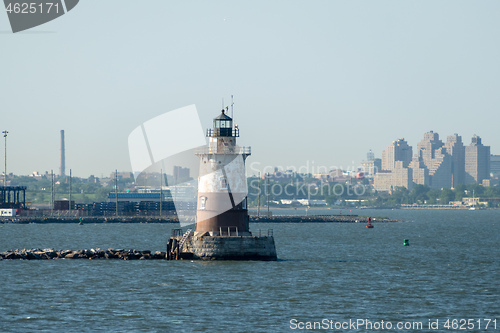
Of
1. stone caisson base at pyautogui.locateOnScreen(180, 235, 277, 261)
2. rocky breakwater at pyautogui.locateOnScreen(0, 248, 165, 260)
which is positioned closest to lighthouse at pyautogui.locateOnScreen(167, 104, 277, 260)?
stone caisson base at pyautogui.locateOnScreen(180, 235, 277, 261)

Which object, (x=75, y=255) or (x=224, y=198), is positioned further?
(x=75, y=255)

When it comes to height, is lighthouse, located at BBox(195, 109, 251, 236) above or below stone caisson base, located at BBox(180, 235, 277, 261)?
above

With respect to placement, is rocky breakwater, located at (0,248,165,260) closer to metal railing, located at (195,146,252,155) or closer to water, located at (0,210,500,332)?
water, located at (0,210,500,332)

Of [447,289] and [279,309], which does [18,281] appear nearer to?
[279,309]

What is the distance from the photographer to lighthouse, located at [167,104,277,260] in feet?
187

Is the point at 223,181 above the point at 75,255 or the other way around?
above

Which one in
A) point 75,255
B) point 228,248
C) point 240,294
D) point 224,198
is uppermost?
point 224,198

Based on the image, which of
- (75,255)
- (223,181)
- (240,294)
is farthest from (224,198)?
(75,255)

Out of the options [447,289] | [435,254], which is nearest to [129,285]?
[447,289]

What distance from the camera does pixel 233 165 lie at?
57188 millimetres

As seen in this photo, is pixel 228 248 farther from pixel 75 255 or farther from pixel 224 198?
pixel 75 255

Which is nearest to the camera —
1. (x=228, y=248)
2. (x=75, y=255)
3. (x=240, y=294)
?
(x=240, y=294)

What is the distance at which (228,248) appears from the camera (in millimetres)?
57094

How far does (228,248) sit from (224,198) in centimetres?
342
